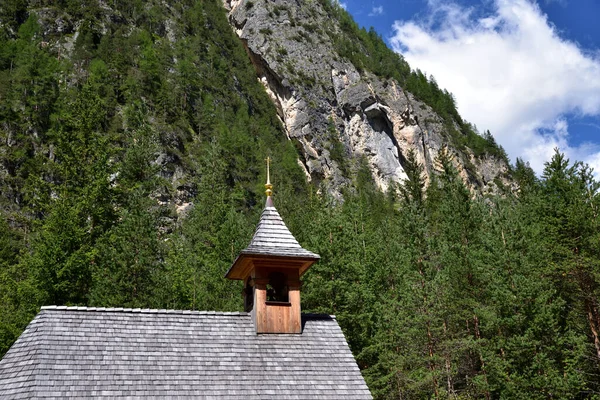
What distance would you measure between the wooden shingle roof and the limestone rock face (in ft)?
200

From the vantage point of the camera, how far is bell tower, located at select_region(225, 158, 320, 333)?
1364 cm

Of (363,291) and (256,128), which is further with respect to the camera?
(256,128)

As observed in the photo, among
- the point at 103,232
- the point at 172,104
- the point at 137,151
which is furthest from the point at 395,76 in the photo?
the point at 103,232

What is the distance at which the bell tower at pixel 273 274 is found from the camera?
13.6m

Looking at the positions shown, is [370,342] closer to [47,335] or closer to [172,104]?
[47,335]

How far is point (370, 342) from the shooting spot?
23.3 metres

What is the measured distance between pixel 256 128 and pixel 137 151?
37.6m

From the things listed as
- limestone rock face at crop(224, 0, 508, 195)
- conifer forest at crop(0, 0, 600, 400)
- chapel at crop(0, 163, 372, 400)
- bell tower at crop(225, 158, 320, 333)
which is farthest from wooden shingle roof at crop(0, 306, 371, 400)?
limestone rock face at crop(224, 0, 508, 195)

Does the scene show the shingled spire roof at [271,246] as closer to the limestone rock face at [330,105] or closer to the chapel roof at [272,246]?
the chapel roof at [272,246]

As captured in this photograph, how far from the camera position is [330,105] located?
8188 cm

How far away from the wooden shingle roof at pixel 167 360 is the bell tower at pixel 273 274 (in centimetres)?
39

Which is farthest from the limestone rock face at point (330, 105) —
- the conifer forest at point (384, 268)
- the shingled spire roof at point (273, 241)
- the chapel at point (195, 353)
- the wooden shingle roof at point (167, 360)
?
the wooden shingle roof at point (167, 360)

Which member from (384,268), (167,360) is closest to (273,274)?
Answer: (167,360)

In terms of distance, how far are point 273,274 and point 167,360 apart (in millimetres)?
3936
